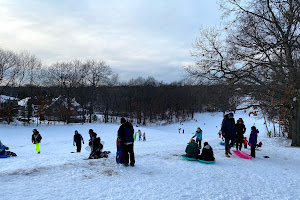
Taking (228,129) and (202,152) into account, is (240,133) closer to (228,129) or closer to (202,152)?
(228,129)

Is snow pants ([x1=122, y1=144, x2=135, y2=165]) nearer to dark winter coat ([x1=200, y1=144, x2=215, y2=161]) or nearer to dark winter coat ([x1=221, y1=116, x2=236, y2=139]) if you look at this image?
dark winter coat ([x1=200, y1=144, x2=215, y2=161])

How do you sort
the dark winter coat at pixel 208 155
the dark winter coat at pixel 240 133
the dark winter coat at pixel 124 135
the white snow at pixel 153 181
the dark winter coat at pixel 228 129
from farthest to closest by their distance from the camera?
the dark winter coat at pixel 240 133, the dark winter coat at pixel 228 129, the dark winter coat at pixel 208 155, the dark winter coat at pixel 124 135, the white snow at pixel 153 181

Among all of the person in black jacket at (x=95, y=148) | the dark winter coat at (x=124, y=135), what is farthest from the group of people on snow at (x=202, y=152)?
the person in black jacket at (x=95, y=148)

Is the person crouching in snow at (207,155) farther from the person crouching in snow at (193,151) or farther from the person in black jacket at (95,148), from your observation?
the person in black jacket at (95,148)

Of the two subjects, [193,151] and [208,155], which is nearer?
[208,155]

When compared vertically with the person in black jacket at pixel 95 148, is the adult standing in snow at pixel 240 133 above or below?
above

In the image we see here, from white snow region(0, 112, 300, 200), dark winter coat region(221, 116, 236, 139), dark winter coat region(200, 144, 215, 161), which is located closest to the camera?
white snow region(0, 112, 300, 200)

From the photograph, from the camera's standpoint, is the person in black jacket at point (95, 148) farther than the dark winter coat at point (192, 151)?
Yes

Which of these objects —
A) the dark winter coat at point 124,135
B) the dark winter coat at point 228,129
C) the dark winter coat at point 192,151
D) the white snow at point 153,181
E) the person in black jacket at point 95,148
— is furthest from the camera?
the person in black jacket at point 95,148

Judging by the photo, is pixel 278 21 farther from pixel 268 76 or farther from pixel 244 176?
pixel 244 176

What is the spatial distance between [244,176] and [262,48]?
804 centimetres

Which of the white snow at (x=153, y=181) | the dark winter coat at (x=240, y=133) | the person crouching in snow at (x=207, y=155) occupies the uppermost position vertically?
the dark winter coat at (x=240, y=133)

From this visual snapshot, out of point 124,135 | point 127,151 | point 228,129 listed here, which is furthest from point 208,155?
point 124,135

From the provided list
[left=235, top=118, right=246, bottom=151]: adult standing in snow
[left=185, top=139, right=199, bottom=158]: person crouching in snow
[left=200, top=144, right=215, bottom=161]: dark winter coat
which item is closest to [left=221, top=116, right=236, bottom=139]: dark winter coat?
[left=200, top=144, right=215, bottom=161]: dark winter coat
